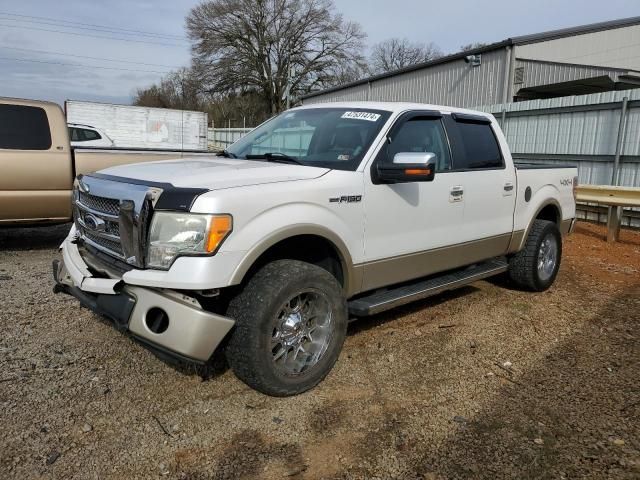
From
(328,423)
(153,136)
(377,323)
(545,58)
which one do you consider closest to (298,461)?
(328,423)

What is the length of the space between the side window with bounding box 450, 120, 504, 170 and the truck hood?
158 centimetres

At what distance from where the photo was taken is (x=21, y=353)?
12.8ft

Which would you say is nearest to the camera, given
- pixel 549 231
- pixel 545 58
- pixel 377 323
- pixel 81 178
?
pixel 81 178

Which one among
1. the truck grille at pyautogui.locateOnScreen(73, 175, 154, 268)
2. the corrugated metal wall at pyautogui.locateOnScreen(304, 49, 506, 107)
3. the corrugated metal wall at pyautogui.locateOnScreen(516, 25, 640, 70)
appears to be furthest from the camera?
the corrugated metal wall at pyautogui.locateOnScreen(516, 25, 640, 70)

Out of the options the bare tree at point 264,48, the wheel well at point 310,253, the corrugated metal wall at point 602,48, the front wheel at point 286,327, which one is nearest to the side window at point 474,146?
the wheel well at point 310,253

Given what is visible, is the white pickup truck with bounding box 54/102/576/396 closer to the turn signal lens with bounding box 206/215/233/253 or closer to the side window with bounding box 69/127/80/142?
the turn signal lens with bounding box 206/215/233/253

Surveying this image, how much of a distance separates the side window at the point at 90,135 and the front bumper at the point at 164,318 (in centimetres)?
988

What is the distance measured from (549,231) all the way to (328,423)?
3814 mm

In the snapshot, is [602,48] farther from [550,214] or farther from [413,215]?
[413,215]

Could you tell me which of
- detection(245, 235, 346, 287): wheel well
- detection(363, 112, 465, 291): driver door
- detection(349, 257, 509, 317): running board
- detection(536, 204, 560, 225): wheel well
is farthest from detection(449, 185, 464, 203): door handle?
detection(536, 204, 560, 225): wheel well

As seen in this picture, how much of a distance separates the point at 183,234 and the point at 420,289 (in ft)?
6.88

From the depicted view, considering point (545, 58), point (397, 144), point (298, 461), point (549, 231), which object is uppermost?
point (545, 58)

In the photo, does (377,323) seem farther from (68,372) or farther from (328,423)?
(68,372)

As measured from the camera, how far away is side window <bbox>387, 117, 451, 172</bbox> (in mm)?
4078
